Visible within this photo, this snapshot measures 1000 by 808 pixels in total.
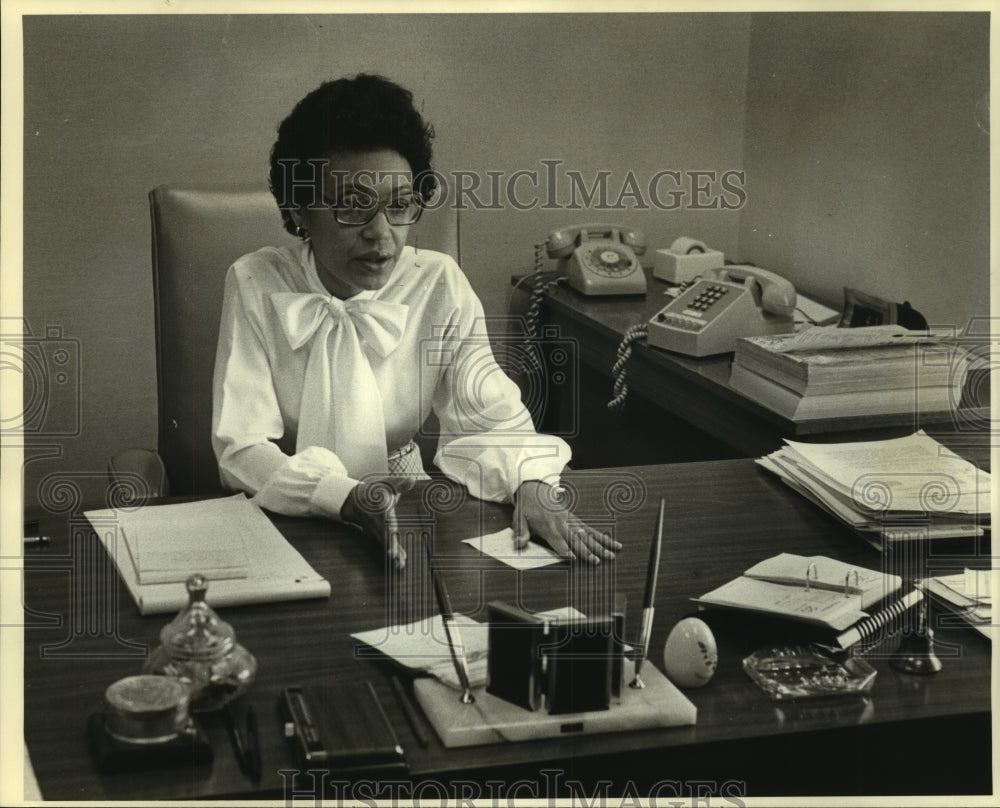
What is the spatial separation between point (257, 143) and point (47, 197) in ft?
1.42

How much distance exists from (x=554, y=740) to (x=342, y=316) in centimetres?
108

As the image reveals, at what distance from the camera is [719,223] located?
2.94 metres

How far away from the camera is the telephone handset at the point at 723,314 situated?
2.22 metres

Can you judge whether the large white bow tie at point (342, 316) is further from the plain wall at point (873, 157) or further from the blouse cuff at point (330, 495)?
the plain wall at point (873, 157)

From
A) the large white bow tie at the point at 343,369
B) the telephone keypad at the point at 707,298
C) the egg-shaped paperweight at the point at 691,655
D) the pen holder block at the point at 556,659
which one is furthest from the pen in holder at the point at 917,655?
the telephone keypad at the point at 707,298

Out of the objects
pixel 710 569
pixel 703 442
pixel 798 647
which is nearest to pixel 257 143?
pixel 703 442

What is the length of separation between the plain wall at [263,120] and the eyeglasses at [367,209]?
0.96 feet

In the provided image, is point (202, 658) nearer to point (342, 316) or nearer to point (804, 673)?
point (804, 673)

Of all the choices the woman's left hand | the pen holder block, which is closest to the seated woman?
the woman's left hand

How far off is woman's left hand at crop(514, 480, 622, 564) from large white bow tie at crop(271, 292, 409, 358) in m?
0.53

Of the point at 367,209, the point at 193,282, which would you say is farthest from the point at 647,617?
the point at 193,282

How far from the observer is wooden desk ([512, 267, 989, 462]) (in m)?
1.90

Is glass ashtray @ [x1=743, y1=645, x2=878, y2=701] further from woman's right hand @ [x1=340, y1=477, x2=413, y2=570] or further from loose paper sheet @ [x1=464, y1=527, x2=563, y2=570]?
woman's right hand @ [x1=340, y1=477, x2=413, y2=570]

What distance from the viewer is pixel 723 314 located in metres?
2.22
